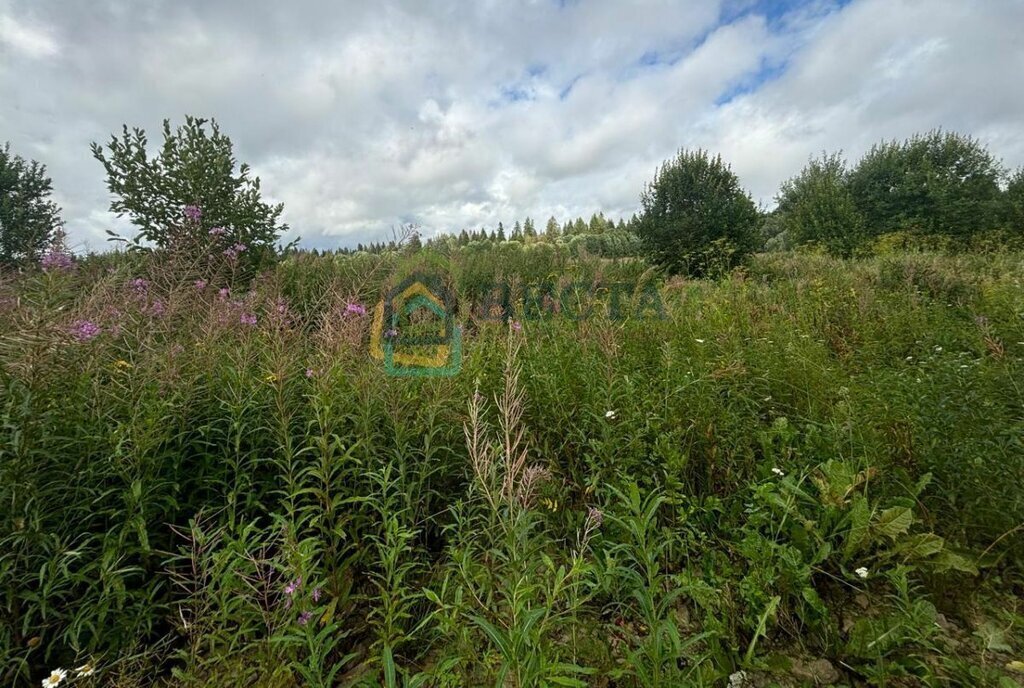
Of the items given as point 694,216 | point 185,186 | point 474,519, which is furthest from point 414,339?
point 694,216

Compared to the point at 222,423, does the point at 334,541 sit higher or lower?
lower

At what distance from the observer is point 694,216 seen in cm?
1434

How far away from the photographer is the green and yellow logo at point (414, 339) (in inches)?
98.0

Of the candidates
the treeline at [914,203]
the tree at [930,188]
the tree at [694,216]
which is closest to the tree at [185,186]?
the tree at [694,216]

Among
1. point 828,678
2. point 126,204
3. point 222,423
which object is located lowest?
point 828,678

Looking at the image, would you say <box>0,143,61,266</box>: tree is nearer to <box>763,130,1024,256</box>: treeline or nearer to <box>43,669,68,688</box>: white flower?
<box>43,669,68,688</box>: white flower

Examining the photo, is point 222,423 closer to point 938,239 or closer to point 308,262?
point 308,262

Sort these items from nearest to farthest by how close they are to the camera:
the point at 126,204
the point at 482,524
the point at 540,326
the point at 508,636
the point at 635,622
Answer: the point at 508,636 < the point at 635,622 < the point at 482,524 < the point at 540,326 < the point at 126,204

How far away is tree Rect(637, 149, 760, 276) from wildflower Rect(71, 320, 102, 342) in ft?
44.7

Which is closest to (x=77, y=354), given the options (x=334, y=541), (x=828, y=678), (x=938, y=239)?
(x=334, y=541)

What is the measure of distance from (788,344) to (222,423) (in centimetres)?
379

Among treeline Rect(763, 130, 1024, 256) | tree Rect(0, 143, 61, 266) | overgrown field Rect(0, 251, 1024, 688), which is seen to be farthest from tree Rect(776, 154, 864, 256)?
tree Rect(0, 143, 61, 266)

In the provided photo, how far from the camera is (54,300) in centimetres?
207

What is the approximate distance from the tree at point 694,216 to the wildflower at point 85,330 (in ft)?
44.7
